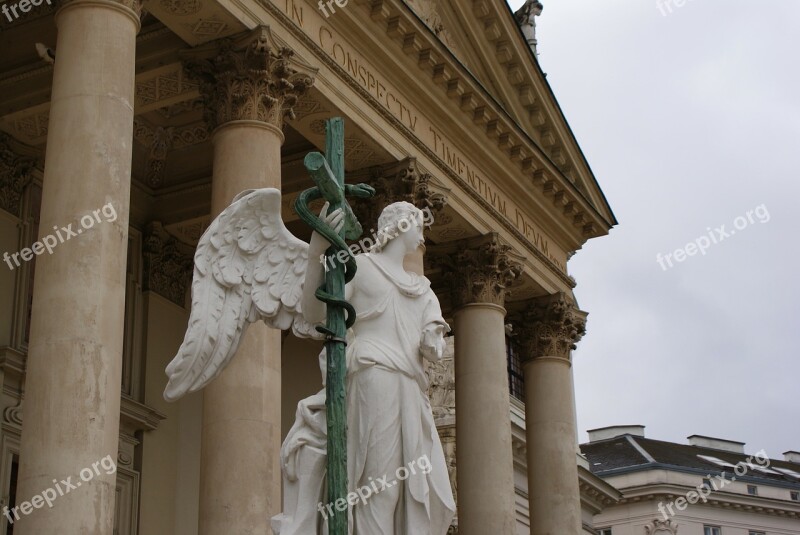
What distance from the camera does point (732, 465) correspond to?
2758 inches

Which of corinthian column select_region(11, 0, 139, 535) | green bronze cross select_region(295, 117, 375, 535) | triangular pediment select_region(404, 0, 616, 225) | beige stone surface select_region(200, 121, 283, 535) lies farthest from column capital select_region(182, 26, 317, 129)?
green bronze cross select_region(295, 117, 375, 535)

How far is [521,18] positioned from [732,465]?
40.2 m

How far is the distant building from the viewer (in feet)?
197

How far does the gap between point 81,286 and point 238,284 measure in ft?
18.9

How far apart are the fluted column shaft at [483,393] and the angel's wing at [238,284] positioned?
632 inches

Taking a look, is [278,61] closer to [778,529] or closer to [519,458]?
[519,458]

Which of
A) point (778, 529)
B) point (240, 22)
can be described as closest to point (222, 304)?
point (240, 22)

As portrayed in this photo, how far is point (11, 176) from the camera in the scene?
901 inches

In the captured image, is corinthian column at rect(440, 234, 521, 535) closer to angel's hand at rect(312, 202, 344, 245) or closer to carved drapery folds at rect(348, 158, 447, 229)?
carved drapery folds at rect(348, 158, 447, 229)

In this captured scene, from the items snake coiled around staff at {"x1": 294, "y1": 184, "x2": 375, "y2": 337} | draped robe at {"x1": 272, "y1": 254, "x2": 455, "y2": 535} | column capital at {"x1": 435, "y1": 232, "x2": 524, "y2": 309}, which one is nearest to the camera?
snake coiled around staff at {"x1": 294, "y1": 184, "x2": 375, "y2": 337}

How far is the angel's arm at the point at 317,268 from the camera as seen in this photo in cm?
824

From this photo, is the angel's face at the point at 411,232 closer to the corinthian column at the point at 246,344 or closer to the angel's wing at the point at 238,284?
the angel's wing at the point at 238,284

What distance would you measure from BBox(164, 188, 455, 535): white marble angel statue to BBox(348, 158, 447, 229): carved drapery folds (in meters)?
13.8

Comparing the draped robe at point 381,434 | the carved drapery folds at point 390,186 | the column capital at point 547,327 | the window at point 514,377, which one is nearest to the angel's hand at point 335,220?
the draped robe at point 381,434
